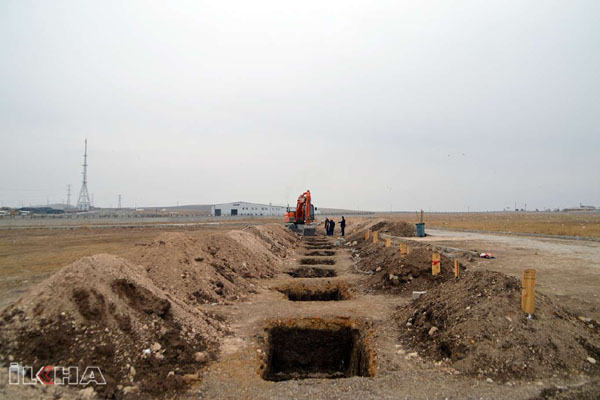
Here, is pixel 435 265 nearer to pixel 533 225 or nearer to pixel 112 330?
pixel 112 330

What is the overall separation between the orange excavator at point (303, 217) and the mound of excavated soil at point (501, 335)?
2553 centimetres

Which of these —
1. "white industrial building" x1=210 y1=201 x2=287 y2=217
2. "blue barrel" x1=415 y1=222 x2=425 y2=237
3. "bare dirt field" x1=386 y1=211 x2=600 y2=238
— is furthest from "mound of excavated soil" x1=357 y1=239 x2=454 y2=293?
"white industrial building" x1=210 y1=201 x2=287 y2=217

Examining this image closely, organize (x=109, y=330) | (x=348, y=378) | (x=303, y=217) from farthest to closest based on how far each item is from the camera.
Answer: (x=303, y=217) < (x=109, y=330) < (x=348, y=378)

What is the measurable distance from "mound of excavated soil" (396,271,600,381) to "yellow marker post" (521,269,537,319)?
0.39 ft

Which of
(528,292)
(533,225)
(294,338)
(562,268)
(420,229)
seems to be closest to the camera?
(528,292)

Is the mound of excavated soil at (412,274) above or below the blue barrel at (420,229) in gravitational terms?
below

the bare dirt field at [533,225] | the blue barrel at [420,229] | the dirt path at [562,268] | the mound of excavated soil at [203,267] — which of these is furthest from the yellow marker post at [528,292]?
the bare dirt field at [533,225]

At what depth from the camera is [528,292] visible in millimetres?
6027

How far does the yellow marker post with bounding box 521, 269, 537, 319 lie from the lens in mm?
5906

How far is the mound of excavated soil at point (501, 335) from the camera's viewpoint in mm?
5332

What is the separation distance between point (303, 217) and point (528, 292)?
2783 centimetres

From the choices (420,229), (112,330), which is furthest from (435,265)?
(420,229)

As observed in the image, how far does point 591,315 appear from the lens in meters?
7.32

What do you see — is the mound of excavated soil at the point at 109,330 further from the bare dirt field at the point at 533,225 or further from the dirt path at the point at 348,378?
the bare dirt field at the point at 533,225
